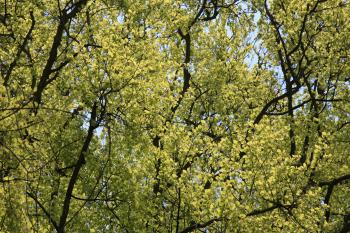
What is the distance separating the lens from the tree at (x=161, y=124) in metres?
12.3

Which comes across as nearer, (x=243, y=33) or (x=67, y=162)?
(x=67, y=162)

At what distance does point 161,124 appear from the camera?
16.0 m

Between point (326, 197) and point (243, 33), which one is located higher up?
point (243, 33)

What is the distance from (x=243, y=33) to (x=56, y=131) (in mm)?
11033

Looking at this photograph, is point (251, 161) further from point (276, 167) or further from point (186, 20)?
point (186, 20)

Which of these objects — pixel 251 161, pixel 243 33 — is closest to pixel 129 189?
pixel 251 161

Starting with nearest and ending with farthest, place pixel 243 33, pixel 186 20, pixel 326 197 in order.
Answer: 1. pixel 326 197
2. pixel 186 20
3. pixel 243 33

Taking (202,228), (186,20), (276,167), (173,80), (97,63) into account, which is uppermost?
(186,20)

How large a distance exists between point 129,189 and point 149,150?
1276 mm

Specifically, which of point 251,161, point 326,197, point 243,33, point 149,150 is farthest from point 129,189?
point 243,33

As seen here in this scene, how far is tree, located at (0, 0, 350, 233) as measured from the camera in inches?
485

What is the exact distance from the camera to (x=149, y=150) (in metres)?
14.5

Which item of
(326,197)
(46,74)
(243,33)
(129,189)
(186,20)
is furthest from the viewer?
(243,33)

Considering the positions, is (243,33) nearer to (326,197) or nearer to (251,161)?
(326,197)
